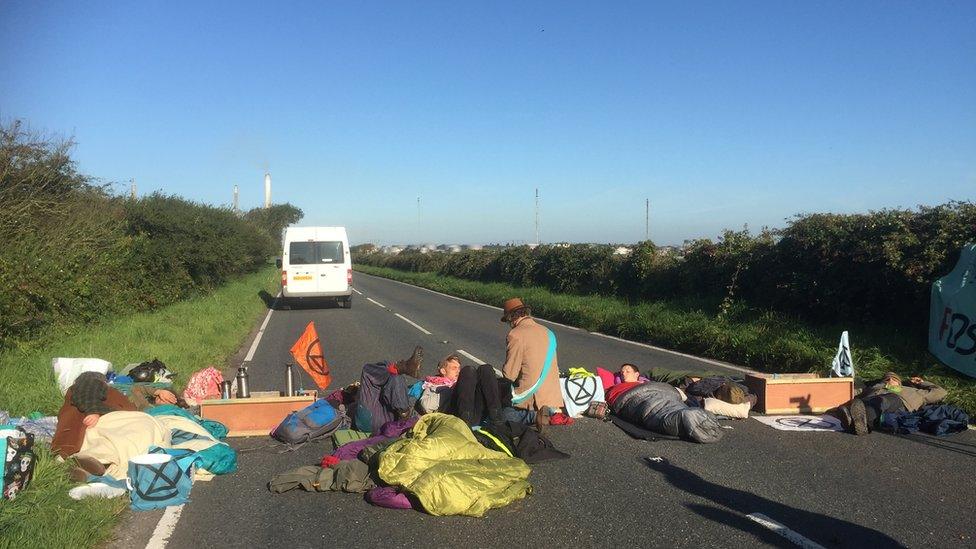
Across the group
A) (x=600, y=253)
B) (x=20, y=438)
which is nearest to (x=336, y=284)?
(x=600, y=253)

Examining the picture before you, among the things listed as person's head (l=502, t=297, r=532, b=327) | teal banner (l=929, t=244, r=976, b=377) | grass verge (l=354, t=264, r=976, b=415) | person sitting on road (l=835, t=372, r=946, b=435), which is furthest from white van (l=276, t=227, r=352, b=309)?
person sitting on road (l=835, t=372, r=946, b=435)

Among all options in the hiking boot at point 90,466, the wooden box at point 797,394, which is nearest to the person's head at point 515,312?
the wooden box at point 797,394

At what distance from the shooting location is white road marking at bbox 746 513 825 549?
15.8 ft

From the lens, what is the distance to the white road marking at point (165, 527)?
16.4 ft

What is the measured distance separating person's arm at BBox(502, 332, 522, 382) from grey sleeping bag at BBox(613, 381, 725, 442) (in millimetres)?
1449

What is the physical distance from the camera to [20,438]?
5.78m

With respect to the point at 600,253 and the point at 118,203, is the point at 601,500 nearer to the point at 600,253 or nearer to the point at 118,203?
the point at 600,253

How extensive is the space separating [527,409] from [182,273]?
1882cm

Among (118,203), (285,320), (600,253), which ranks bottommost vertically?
(285,320)

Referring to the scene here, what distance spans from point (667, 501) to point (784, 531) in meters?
0.95

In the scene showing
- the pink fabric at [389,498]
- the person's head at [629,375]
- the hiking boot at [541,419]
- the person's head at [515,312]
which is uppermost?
the person's head at [515,312]

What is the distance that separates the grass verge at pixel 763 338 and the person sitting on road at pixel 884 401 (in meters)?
0.46

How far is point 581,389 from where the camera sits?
353 inches

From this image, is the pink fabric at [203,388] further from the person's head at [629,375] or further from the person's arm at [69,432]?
the person's head at [629,375]
